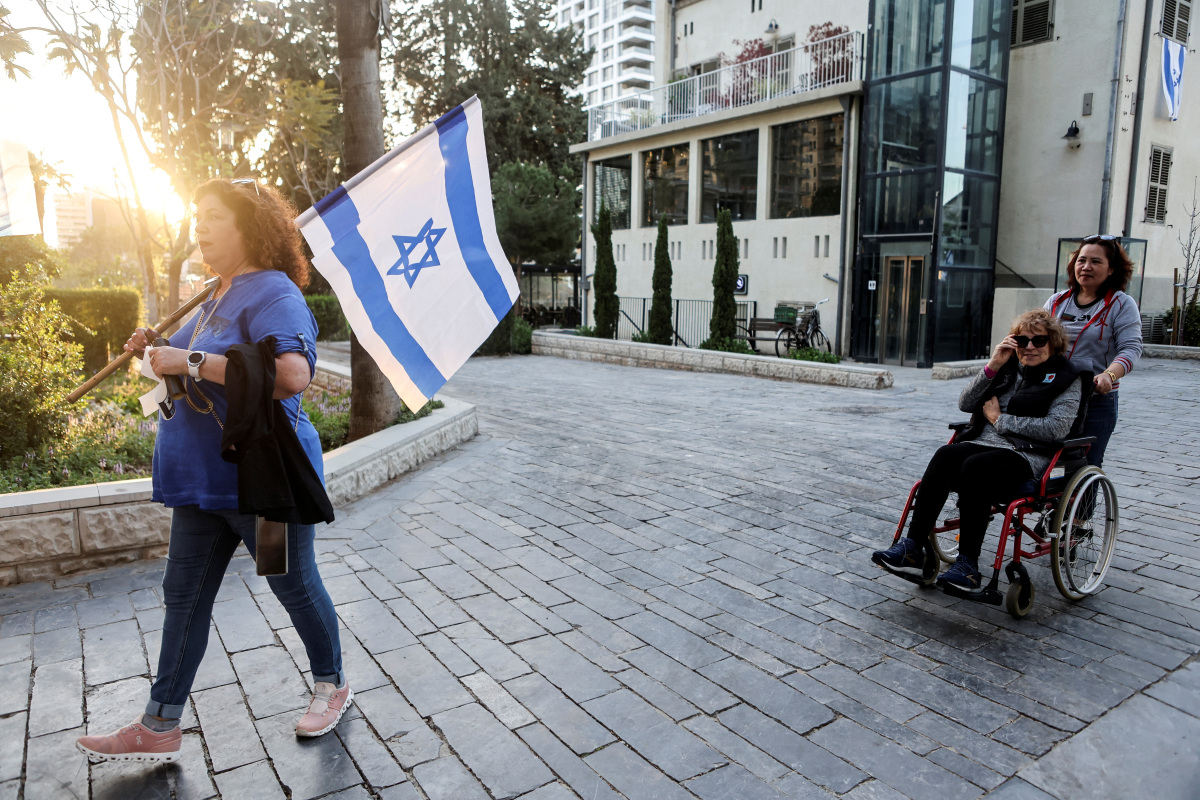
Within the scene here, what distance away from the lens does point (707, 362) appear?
16.4m

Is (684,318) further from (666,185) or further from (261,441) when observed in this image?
(261,441)

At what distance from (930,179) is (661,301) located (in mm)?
6536

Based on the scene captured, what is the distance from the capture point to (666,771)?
A: 9.35 feet

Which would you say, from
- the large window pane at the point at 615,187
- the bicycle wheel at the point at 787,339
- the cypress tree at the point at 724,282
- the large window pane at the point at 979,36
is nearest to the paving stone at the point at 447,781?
the cypress tree at the point at 724,282

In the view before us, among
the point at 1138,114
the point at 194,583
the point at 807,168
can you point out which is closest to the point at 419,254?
the point at 194,583

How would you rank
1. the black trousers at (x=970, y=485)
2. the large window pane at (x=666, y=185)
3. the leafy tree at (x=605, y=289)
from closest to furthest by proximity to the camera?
the black trousers at (x=970, y=485)
the leafy tree at (x=605, y=289)
the large window pane at (x=666, y=185)

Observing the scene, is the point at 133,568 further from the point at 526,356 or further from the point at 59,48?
the point at 526,356

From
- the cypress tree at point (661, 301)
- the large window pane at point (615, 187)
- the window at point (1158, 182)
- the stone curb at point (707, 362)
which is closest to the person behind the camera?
the stone curb at point (707, 362)

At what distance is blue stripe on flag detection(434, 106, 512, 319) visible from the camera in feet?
12.5

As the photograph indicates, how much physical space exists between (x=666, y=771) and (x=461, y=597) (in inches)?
71.8

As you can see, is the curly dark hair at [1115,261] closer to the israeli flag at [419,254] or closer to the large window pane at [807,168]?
the israeli flag at [419,254]

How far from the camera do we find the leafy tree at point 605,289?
21.4 meters

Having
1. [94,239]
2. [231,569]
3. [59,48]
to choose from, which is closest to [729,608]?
[231,569]

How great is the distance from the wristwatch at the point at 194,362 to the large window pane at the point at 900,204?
1680 cm
